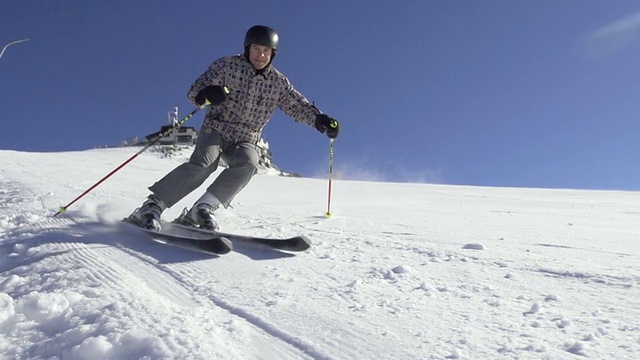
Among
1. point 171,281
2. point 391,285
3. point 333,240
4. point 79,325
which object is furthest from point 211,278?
point 333,240

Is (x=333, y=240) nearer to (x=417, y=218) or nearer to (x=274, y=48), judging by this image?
(x=274, y=48)

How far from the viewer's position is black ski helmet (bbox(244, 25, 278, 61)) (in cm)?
385

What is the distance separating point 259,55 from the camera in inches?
153

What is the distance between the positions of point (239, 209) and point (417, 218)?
2.04 m

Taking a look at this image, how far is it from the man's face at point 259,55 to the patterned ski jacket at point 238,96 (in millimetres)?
53

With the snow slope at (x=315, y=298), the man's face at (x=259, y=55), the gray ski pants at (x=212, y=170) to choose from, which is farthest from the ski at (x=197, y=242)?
the man's face at (x=259, y=55)

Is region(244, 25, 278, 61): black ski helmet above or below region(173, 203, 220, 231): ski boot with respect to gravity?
above

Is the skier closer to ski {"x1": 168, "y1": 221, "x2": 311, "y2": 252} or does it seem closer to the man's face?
the man's face

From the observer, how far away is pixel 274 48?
3926mm

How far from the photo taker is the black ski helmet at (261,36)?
385cm

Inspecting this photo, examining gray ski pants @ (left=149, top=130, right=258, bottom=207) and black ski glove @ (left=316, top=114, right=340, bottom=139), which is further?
black ski glove @ (left=316, top=114, right=340, bottom=139)

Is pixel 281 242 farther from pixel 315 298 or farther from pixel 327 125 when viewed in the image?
pixel 327 125

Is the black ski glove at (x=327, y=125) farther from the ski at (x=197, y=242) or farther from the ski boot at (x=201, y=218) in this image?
the ski at (x=197, y=242)

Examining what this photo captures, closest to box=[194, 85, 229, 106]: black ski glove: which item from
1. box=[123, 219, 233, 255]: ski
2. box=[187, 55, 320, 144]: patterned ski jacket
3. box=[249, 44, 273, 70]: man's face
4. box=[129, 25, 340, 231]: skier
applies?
box=[129, 25, 340, 231]: skier
